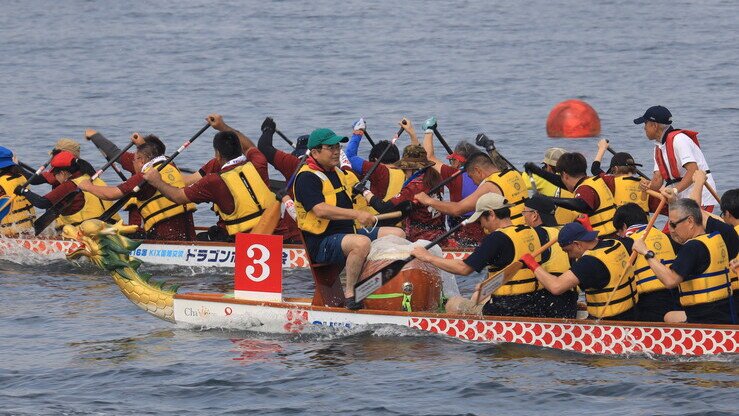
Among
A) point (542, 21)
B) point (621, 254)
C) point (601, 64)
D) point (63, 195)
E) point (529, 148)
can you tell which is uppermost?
point (542, 21)

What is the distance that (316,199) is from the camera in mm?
13820

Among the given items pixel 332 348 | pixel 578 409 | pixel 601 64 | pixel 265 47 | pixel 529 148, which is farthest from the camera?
pixel 265 47

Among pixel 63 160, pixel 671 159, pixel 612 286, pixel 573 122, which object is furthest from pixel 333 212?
pixel 573 122

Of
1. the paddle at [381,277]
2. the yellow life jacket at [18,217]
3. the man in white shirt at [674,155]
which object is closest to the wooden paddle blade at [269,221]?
the paddle at [381,277]

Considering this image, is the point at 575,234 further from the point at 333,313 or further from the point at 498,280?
the point at 333,313

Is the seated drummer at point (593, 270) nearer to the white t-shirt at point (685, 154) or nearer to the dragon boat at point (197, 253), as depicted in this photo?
the white t-shirt at point (685, 154)

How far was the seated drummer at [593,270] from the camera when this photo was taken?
12.5 m

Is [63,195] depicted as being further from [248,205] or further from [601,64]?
[601,64]

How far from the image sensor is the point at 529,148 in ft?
98.9

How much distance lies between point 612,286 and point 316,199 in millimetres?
3095

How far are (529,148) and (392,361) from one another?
17180 millimetres

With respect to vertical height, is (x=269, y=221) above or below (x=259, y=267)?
above

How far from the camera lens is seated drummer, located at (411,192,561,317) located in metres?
12.9

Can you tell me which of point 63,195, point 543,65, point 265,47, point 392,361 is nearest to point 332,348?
point 392,361
